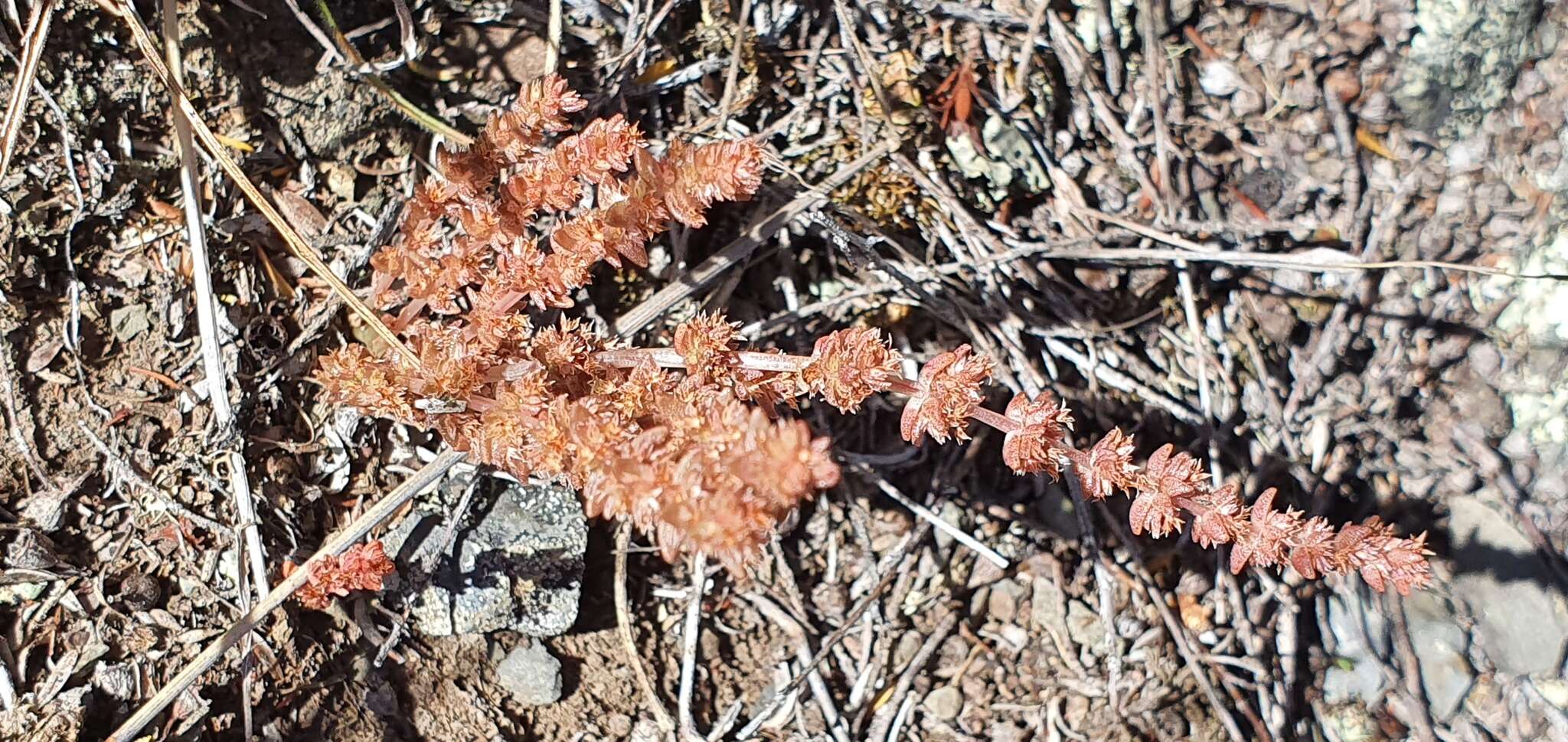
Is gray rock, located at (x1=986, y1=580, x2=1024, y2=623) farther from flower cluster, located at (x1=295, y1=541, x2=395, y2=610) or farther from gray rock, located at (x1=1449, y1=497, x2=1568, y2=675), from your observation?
flower cluster, located at (x1=295, y1=541, x2=395, y2=610)

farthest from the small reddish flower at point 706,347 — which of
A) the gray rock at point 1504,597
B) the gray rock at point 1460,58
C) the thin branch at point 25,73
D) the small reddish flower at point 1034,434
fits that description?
the gray rock at point 1504,597

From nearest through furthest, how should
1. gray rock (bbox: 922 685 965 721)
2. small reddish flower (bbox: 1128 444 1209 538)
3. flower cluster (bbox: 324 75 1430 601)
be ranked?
flower cluster (bbox: 324 75 1430 601) → small reddish flower (bbox: 1128 444 1209 538) → gray rock (bbox: 922 685 965 721)

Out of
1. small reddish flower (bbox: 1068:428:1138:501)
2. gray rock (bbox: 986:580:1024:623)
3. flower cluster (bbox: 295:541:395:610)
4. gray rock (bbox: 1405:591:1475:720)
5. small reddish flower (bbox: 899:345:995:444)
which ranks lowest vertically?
gray rock (bbox: 1405:591:1475:720)

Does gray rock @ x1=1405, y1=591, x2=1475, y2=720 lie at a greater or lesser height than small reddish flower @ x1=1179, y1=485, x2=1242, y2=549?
lesser

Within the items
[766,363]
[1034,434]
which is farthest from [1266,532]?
[766,363]

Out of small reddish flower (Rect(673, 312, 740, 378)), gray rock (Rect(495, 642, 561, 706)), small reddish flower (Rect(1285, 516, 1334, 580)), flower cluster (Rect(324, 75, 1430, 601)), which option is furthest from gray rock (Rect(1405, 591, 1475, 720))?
gray rock (Rect(495, 642, 561, 706))

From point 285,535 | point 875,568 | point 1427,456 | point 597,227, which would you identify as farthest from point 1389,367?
point 285,535

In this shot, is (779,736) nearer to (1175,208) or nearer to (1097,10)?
(1175,208)
